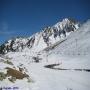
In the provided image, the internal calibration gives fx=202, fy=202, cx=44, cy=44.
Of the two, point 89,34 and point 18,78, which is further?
point 89,34

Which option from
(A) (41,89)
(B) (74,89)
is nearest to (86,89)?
(B) (74,89)

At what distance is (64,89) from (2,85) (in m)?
7.31

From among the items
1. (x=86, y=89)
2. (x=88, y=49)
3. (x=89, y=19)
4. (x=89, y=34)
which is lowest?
(x=86, y=89)

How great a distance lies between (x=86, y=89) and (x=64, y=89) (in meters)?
3.59

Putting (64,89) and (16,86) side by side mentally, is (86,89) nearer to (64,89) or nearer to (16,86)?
(64,89)

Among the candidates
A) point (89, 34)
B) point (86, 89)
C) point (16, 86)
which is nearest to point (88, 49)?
point (89, 34)

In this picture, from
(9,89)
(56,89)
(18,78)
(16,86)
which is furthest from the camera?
(18,78)

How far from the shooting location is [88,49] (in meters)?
79.6

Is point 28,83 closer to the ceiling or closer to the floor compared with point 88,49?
closer to the floor

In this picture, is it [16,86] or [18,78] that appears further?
[18,78]

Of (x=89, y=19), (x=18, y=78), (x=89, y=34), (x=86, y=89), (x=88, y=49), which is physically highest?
(x=89, y=19)

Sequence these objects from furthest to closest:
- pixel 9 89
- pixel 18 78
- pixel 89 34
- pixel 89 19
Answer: pixel 89 19 → pixel 89 34 → pixel 18 78 → pixel 9 89

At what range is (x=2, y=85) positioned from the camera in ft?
68.7

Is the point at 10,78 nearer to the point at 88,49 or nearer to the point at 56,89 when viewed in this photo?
the point at 56,89
